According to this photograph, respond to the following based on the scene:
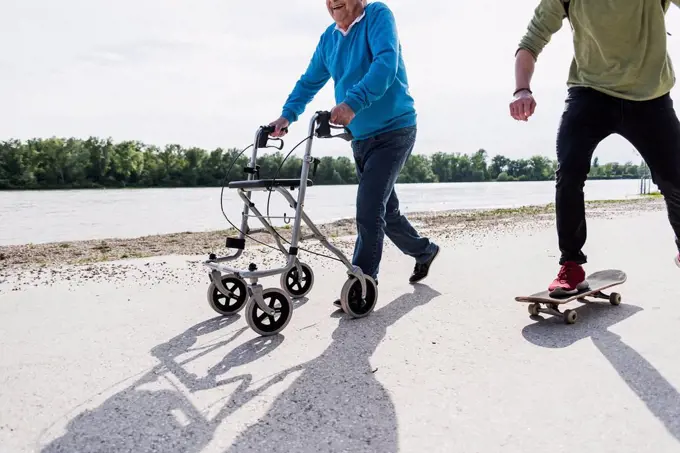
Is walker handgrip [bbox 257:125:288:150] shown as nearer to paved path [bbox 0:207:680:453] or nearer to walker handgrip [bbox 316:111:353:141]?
walker handgrip [bbox 316:111:353:141]

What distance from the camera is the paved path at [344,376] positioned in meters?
2.02

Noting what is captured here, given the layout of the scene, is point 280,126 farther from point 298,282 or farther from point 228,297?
point 228,297

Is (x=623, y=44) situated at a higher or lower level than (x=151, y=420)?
higher

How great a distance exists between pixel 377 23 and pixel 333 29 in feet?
1.85

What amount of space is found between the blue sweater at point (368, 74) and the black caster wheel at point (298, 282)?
1189 mm

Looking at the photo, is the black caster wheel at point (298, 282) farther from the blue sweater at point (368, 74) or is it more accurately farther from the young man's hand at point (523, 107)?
the young man's hand at point (523, 107)

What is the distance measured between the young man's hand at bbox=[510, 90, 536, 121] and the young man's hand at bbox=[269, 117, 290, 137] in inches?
67.9

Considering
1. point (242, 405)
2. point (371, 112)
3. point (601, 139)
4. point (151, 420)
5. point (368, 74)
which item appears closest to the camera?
point (151, 420)

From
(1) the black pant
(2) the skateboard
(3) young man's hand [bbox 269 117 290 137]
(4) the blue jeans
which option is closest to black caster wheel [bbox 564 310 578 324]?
(2) the skateboard

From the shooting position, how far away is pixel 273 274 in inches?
130

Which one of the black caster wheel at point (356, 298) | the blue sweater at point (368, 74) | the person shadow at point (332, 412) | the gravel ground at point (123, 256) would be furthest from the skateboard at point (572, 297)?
the gravel ground at point (123, 256)

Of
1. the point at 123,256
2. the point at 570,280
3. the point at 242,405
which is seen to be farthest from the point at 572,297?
the point at 123,256

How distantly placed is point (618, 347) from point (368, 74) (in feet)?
7.35

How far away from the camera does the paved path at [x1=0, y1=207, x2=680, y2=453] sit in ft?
6.63
